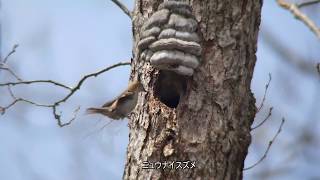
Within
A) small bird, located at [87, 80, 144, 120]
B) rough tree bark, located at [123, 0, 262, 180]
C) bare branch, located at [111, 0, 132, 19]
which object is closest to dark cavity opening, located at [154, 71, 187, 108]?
rough tree bark, located at [123, 0, 262, 180]

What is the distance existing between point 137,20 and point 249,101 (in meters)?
0.68

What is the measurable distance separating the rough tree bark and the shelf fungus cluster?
5 centimetres

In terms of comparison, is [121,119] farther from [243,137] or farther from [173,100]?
[243,137]

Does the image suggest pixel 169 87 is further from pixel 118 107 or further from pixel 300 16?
pixel 300 16

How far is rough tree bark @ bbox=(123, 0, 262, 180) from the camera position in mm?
3180

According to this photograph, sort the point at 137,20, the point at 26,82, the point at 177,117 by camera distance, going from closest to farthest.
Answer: the point at 177,117 < the point at 137,20 < the point at 26,82

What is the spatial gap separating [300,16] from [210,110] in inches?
37.9

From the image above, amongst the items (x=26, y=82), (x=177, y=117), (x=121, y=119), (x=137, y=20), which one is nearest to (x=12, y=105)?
(x=26, y=82)

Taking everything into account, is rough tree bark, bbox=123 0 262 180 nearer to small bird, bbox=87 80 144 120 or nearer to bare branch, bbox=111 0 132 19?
small bird, bbox=87 80 144 120

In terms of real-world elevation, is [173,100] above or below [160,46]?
below

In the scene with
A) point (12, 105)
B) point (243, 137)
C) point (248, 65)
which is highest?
point (248, 65)

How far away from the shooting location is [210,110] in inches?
128

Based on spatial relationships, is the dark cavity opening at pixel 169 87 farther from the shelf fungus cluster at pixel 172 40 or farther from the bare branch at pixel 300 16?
the bare branch at pixel 300 16

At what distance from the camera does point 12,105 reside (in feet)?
14.5
